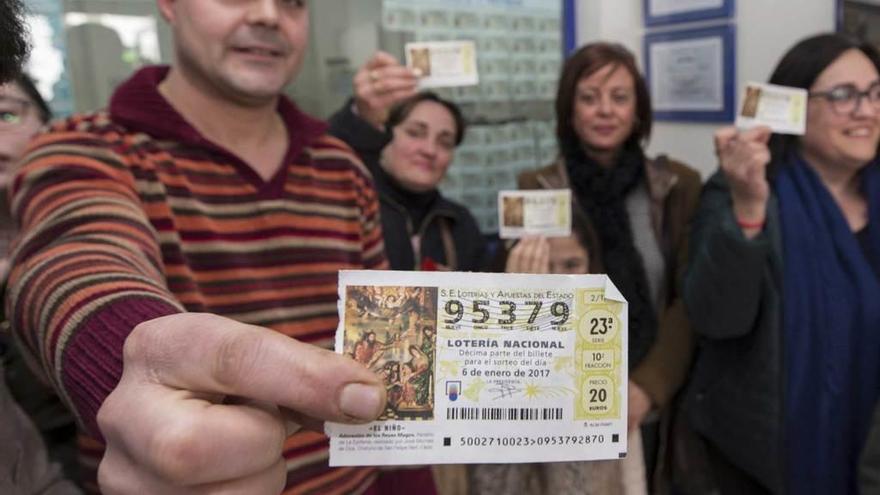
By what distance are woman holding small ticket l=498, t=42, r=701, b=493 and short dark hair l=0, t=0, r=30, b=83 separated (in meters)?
1.10

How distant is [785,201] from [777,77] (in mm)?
360

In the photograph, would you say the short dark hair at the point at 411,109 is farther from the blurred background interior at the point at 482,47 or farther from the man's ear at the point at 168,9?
the man's ear at the point at 168,9

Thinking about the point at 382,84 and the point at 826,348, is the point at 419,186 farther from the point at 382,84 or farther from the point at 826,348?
the point at 826,348

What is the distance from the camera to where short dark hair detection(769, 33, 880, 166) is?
1.60 meters

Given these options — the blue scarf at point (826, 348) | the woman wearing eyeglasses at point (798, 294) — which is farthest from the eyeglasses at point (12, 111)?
→ the blue scarf at point (826, 348)

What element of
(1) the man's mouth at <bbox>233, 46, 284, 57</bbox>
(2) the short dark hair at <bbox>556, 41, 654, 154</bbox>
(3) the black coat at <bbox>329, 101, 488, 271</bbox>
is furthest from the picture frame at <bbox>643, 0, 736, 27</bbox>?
(1) the man's mouth at <bbox>233, 46, 284, 57</bbox>

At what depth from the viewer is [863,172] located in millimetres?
1651

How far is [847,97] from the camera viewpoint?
5.12ft

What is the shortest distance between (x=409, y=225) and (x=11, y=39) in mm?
1335

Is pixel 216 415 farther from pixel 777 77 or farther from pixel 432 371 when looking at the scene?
pixel 777 77

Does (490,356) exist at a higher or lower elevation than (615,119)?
lower

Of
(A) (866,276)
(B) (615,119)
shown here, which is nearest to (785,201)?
(A) (866,276)

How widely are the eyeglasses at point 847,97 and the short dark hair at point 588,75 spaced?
49 centimetres

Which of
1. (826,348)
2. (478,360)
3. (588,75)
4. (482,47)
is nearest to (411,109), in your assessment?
(588,75)
